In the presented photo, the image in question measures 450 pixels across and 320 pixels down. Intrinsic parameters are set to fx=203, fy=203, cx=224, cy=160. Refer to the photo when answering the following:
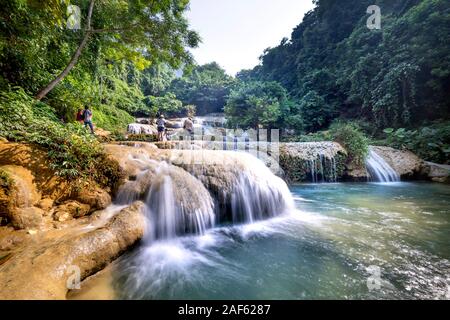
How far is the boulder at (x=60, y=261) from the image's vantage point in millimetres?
1938

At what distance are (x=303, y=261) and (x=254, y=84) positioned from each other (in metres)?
19.0

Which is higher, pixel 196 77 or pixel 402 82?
pixel 196 77

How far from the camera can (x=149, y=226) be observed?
3559 millimetres

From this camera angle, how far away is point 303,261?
303 centimetres

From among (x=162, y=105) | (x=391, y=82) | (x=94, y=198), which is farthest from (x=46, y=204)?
(x=162, y=105)

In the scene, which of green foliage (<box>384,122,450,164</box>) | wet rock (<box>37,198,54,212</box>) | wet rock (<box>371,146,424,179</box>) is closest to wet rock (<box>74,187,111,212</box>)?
wet rock (<box>37,198,54,212</box>)

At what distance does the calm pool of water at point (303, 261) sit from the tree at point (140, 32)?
6516 millimetres

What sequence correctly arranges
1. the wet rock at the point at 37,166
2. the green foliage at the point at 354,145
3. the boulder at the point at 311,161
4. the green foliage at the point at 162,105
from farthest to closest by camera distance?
the green foliage at the point at 162,105 < the green foliage at the point at 354,145 < the boulder at the point at 311,161 < the wet rock at the point at 37,166

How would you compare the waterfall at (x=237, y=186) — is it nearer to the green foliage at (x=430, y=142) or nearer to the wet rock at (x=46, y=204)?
the wet rock at (x=46, y=204)

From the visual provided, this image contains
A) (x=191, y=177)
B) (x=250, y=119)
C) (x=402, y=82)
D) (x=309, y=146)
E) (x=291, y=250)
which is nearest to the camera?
(x=291, y=250)

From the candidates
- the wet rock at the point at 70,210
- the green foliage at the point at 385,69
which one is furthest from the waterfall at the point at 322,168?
the wet rock at the point at 70,210

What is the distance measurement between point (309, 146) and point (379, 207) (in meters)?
5.19
